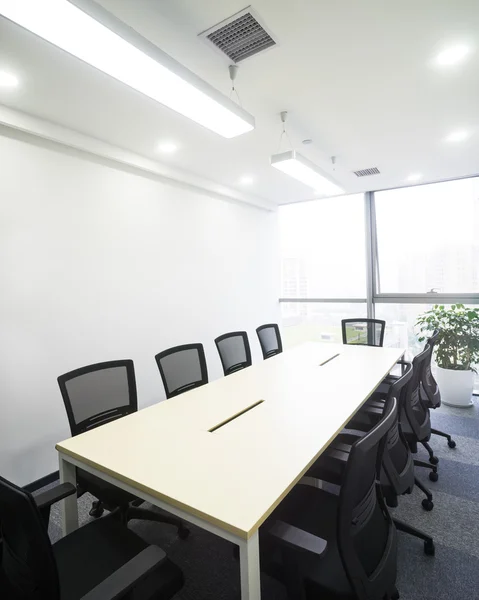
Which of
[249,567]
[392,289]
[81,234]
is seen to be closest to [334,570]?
[249,567]

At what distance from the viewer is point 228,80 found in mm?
2250

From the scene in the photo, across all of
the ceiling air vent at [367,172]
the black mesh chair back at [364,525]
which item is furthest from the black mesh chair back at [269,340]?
the black mesh chair back at [364,525]

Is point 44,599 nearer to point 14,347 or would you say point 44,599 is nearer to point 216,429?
point 216,429

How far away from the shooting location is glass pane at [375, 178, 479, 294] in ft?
14.9

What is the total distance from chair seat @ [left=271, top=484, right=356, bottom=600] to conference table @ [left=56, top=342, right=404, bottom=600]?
0.22 m

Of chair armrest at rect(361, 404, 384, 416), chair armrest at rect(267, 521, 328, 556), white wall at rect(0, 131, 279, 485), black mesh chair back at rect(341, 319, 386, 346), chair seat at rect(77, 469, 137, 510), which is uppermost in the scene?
white wall at rect(0, 131, 279, 485)

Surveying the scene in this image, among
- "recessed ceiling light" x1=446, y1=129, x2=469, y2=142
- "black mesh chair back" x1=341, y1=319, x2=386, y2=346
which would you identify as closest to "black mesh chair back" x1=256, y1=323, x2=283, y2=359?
"black mesh chair back" x1=341, y1=319, x2=386, y2=346

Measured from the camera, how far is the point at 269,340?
402 centimetres

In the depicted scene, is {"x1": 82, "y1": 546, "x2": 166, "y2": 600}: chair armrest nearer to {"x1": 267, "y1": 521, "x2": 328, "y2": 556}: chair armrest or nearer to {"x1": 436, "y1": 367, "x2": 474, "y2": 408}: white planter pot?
{"x1": 267, "y1": 521, "x2": 328, "y2": 556}: chair armrest

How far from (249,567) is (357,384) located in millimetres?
1673

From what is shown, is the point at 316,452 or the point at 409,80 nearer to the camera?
the point at 316,452

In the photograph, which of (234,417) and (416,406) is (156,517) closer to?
(234,417)

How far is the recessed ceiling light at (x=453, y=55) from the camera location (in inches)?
78.4

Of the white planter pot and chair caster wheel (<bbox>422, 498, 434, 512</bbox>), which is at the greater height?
the white planter pot
